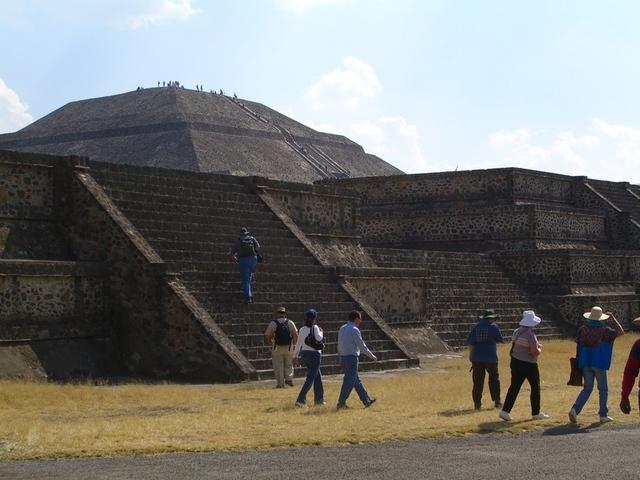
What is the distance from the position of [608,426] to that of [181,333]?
28.1 feet

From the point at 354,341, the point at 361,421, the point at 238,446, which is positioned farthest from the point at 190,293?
the point at 238,446

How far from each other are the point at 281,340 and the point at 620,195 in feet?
88.4

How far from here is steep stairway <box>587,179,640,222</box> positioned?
41.0 m

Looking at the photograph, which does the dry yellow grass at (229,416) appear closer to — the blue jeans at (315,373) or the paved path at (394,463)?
the blue jeans at (315,373)

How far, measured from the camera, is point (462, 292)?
3089 cm

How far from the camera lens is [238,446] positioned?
40.7 feet

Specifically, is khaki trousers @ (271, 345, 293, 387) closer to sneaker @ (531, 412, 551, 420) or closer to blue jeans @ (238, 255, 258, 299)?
blue jeans @ (238, 255, 258, 299)

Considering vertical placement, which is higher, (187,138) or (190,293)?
(187,138)

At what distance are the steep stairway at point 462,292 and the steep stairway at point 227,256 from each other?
4519 mm

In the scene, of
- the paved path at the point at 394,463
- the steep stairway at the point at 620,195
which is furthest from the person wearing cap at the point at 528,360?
the steep stairway at the point at 620,195

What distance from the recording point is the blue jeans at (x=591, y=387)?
14477 millimetres

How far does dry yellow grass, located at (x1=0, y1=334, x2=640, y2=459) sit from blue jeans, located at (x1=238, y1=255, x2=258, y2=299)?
2.95 metres

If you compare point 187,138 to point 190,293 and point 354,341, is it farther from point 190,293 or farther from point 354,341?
point 354,341

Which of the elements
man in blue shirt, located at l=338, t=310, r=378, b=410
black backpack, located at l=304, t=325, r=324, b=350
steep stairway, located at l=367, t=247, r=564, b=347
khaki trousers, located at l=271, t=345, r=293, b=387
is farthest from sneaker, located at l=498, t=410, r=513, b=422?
steep stairway, located at l=367, t=247, r=564, b=347
